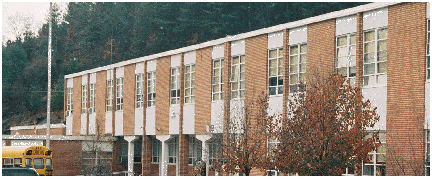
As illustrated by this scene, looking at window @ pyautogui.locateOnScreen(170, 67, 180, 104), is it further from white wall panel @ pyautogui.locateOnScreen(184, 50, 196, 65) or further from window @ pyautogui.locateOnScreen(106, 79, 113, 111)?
window @ pyautogui.locateOnScreen(106, 79, 113, 111)

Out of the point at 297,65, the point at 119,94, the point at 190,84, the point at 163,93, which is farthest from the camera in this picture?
the point at 119,94

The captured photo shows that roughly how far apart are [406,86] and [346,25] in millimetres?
4421

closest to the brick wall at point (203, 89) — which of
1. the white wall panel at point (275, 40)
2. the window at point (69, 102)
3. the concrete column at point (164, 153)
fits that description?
the concrete column at point (164, 153)

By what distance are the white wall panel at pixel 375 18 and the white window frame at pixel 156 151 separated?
75.0 ft

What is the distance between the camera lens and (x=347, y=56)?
94.3 feet

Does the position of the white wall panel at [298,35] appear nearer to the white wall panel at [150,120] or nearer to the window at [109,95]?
the white wall panel at [150,120]

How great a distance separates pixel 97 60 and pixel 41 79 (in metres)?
8.95

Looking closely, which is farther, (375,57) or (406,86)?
(375,57)

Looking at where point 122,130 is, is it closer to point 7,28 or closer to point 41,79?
point 41,79

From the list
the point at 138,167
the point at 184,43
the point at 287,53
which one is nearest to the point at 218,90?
the point at 287,53

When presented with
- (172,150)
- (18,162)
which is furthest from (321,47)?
(18,162)

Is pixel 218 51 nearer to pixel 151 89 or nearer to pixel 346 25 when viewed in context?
pixel 151 89

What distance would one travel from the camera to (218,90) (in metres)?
37.9

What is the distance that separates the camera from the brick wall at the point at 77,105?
55.9m
